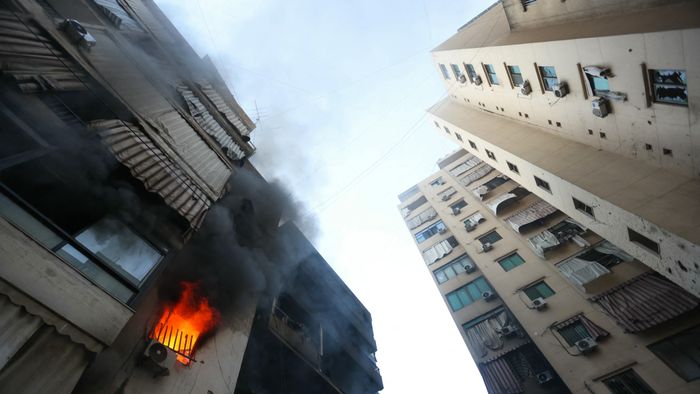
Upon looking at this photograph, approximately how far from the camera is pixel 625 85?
8.19 metres

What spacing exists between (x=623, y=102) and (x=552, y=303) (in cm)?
888

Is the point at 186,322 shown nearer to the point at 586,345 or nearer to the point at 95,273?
the point at 95,273

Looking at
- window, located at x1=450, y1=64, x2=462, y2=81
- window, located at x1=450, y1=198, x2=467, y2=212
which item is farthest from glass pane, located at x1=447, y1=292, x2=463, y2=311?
window, located at x1=450, y1=64, x2=462, y2=81

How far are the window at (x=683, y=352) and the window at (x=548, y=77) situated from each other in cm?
932

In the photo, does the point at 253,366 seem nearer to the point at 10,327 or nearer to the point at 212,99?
the point at 10,327

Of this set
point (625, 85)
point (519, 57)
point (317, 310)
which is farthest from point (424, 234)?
point (625, 85)

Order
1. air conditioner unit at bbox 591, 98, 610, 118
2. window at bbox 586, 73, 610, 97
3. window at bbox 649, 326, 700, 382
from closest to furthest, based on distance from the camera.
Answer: window at bbox 649, 326, 700, 382 → window at bbox 586, 73, 610, 97 → air conditioner unit at bbox 591, 98, 610, 118

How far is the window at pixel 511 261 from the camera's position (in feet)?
51.2

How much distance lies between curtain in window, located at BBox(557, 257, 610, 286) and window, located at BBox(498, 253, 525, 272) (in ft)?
7.18

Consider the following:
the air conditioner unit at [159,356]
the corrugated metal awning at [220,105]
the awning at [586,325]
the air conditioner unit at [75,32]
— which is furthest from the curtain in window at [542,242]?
the air conditioner unit at [75,32]

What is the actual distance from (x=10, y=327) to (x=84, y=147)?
2.85 m

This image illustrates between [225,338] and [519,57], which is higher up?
[519,57]

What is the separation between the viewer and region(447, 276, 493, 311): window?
55.7 feet

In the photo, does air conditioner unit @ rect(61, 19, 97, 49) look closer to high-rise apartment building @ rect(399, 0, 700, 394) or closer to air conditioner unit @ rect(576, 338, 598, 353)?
high-rise apartment building @ rect(399, 0, 700, 394)
